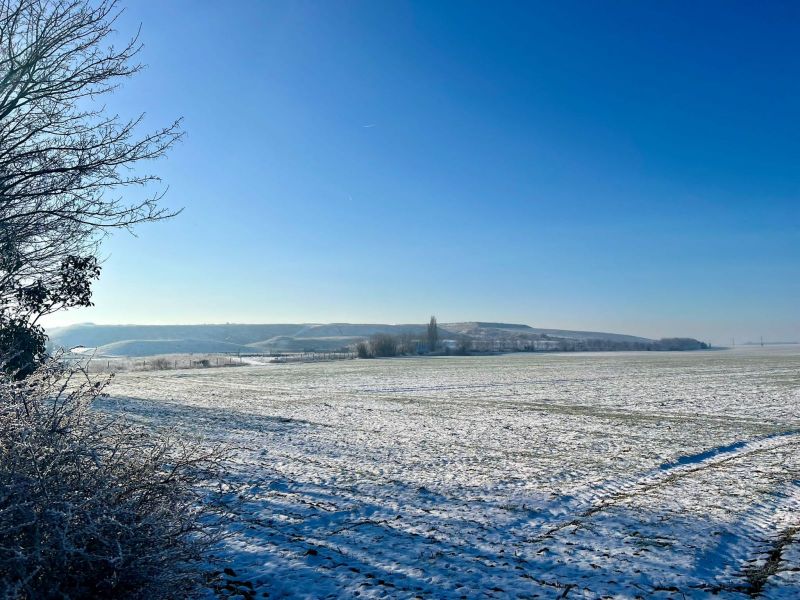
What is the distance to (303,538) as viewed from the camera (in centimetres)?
778

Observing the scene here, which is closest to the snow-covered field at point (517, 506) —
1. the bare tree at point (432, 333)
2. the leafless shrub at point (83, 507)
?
the leafless shrub at point (83, 507)

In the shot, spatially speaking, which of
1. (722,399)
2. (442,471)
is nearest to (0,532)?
(442,471)

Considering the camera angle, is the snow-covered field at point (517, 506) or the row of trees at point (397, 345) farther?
the row of trees at point (397, 345)

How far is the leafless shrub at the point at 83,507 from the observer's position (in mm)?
4363

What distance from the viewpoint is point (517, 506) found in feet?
30.7

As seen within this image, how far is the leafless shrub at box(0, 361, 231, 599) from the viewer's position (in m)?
4.36

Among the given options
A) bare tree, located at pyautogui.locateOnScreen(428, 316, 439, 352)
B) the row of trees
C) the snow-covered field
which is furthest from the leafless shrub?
bare tree, located at pyautogui.locateOnScreen(428, 316, 439, 352)

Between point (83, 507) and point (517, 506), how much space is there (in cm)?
679

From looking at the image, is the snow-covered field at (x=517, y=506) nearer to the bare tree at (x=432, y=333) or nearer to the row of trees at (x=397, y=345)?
the row of trees at (x=397, y=345)

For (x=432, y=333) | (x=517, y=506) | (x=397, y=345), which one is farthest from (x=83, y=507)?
(x=432, y=333)

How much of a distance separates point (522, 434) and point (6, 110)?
1499 centimetres

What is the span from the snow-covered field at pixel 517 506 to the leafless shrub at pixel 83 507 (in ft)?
5.03

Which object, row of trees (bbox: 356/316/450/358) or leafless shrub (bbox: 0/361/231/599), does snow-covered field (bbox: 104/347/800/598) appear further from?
row of trees (bbox: 356/316/450/358)

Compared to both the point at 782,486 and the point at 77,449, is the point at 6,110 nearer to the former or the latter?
the point at 77,449
